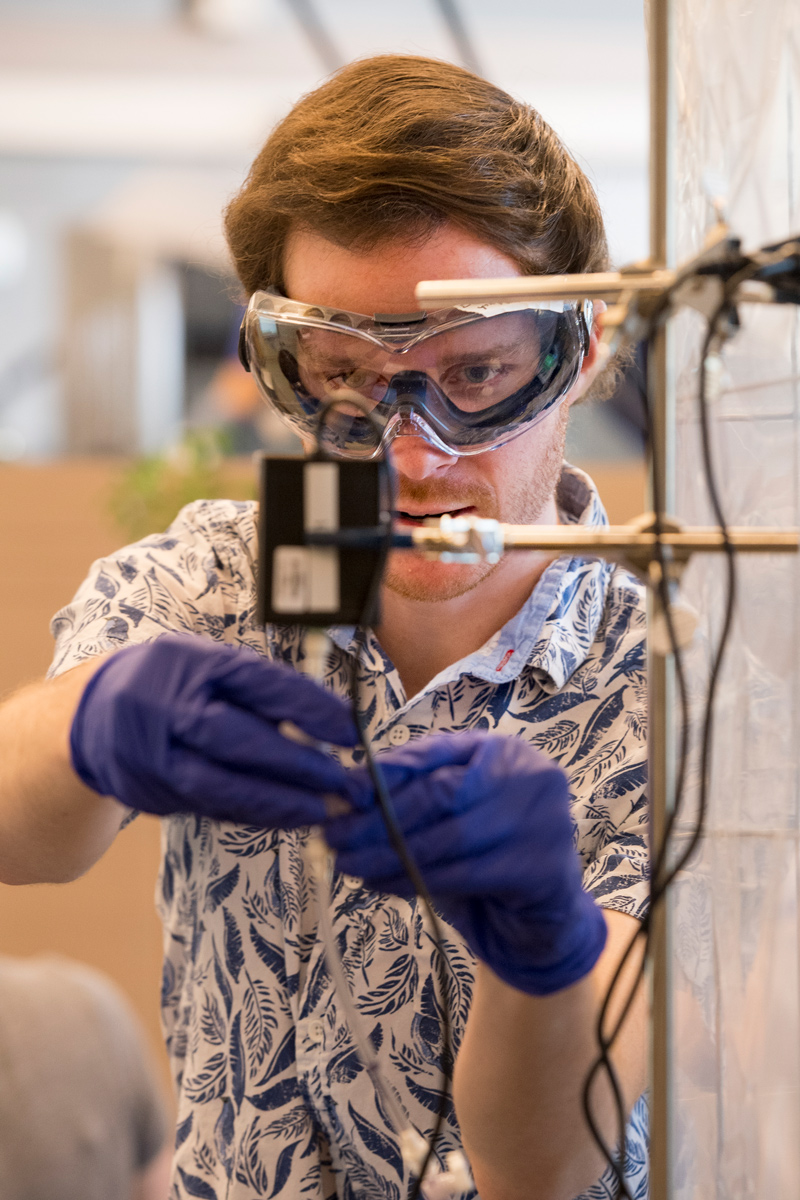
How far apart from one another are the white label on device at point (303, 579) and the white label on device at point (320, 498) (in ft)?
Answer: 0.04

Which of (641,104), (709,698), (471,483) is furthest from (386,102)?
(641,104)

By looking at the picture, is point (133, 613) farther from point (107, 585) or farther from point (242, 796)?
point (242, 796)

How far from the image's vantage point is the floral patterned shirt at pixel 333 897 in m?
0.98

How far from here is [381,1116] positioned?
97cm

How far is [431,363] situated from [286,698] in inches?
17.2

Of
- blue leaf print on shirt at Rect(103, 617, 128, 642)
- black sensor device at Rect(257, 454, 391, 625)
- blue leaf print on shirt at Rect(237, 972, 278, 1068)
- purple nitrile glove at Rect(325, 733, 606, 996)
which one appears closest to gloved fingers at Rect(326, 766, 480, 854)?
purple nitrile glove at Rect(325, 733, 606, 996)

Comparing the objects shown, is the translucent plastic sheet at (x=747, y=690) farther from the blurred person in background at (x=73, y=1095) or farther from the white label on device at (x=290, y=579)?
the blurred person in background at (x=73, y=1095)

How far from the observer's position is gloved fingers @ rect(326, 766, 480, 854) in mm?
600

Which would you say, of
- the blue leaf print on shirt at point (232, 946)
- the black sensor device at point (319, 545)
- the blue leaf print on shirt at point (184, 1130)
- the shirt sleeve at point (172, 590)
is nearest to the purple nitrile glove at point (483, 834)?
the black sensor device at point (319, 545)

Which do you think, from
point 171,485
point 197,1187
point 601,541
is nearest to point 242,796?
point 601,541

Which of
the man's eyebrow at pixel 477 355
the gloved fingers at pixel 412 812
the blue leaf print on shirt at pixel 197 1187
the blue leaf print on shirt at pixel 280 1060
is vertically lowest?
the blue leaf print on shirt at pixel 197 1187

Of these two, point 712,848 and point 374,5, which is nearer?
point 712,848

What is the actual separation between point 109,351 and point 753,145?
13.3 ft

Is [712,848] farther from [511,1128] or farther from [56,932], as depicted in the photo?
[56,932]
